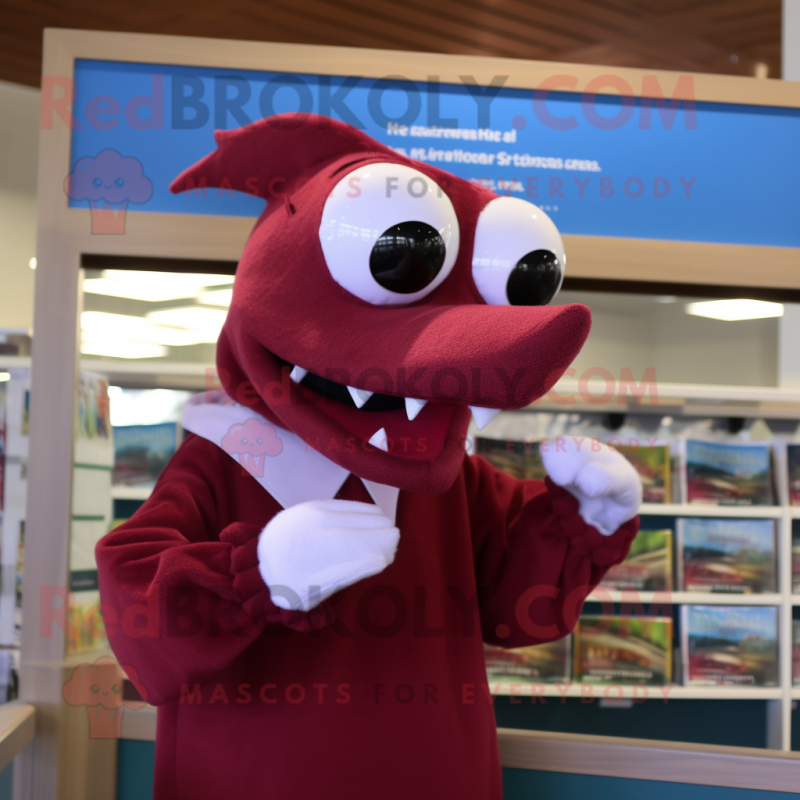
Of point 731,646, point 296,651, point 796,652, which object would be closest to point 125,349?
point 296,651

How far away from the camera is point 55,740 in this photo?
1184 mm

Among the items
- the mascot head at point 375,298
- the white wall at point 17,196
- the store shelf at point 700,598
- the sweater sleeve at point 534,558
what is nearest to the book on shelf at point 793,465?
the store shelf at point 700,598

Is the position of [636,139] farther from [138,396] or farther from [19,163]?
[19,163]

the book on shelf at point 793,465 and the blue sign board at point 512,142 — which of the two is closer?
the blue sign board at point 512,142

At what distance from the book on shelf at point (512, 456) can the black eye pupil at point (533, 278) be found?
2.46 ft

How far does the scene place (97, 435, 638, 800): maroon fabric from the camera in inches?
31.9

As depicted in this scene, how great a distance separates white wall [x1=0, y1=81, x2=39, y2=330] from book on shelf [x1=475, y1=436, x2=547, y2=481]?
3.05 m

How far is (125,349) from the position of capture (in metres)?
1.73

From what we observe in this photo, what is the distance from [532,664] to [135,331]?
1.13 meters

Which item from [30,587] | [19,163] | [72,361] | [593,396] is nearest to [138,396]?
[72,361]

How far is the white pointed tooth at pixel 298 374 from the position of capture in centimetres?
90

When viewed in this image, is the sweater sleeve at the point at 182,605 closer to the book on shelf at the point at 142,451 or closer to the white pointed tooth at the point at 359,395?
the white pointed tooth at the point at 359,395

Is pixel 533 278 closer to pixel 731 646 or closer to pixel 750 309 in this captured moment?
pixel 750 309

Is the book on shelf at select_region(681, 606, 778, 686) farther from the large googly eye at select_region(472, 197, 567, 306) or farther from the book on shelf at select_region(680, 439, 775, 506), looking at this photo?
the large googly eye at select_region(472, 197, 567, 306)
